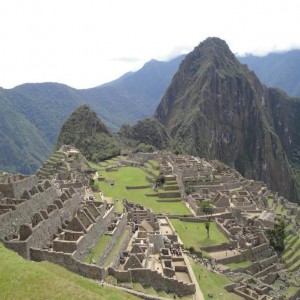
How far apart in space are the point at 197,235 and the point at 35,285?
30.4 metres

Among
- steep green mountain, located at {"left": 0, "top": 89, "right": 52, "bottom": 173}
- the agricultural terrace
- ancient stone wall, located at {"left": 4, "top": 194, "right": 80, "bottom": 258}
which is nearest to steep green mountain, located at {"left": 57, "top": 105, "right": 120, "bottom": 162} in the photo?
steep green mountain, located at {"left": 0, "top": 89, "right": 52, "bottom": 173}

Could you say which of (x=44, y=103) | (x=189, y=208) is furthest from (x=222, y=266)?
(x=44, y=103)

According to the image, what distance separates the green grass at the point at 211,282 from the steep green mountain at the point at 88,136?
68908 millimetres

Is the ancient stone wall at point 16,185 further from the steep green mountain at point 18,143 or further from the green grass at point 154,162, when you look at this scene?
Result: the steep green mountain at point 18,143

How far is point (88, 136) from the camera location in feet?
417

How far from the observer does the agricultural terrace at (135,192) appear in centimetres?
5772

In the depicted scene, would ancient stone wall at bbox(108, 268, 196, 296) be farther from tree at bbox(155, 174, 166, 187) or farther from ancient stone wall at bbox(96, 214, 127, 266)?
tree at bbox(155, 174, 166, 187)

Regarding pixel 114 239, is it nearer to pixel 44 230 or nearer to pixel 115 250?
pixel 115 250

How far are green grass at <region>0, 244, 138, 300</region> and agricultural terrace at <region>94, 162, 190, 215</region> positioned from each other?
28299mm

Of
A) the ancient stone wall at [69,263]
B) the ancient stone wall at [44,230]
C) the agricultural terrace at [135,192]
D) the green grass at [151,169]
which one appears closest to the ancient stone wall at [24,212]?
the ancient stone wall at [44,230]

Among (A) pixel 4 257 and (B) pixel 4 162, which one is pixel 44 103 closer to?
(B) pixel 4 162

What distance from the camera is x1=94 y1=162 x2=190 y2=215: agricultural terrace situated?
57.7 m

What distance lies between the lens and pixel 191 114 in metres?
193

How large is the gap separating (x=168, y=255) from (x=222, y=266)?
11525 millimetres
